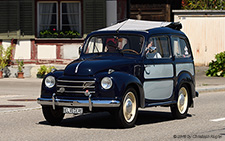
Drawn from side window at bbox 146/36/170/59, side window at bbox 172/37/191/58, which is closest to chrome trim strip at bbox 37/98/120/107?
side window at bbox 146/36/170/59

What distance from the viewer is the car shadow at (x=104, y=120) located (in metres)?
11.4

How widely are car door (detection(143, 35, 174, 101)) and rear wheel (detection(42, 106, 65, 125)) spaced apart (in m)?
1.73

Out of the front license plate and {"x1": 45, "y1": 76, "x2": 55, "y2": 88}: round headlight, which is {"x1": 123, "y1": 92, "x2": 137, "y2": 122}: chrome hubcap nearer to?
the front license plate

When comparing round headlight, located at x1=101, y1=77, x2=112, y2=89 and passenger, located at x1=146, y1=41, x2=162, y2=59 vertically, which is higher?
passenger, located at x1=146, y1=41, x2=162, y2=59

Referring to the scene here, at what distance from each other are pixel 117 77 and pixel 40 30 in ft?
52.0

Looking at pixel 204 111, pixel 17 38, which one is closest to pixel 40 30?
pixel 17 38

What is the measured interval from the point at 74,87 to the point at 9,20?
15.8m

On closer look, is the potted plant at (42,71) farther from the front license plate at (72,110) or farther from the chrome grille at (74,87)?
the front license plate at (72,110)

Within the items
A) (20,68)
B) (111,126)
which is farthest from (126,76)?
(20,68)

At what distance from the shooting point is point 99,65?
10.9m

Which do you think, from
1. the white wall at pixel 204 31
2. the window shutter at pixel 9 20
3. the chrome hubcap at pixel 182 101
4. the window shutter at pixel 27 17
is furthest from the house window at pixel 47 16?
the chrome hubcap at pixel 182 101

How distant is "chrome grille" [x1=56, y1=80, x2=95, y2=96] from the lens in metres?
10.6

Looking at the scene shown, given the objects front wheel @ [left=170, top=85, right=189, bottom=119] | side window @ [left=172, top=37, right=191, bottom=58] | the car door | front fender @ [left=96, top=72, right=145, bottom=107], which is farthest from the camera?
side window @ [left=172, top=37, right=191, bottom=58]

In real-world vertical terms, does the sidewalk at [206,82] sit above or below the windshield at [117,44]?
below
